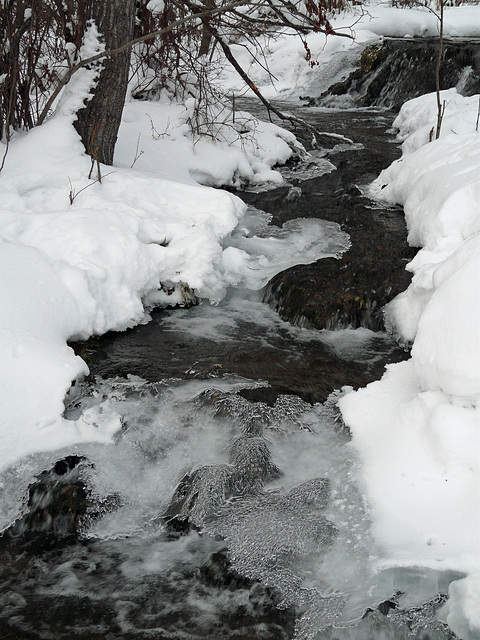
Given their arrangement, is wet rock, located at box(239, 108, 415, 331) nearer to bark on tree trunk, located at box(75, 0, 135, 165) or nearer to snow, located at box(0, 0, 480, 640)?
snow, located at box(0, 0, 480, 640)

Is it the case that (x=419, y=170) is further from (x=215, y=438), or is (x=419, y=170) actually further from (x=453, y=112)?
(x=215, y=438)

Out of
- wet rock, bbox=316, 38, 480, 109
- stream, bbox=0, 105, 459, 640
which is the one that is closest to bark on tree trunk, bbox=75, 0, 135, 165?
stream, bbox=0, 105, 459, 640

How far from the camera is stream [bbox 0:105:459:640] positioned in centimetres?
234

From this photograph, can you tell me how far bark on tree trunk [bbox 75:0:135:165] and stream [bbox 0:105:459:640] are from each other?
2167mm

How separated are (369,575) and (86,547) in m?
1.26

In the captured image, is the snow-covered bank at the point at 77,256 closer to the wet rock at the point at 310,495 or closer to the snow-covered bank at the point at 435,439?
the wet rock at the point at 310,495

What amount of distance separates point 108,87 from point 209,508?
4.11 metres

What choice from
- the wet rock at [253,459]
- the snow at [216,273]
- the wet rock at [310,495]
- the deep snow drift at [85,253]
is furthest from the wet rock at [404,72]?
the wet rock at [310,495]

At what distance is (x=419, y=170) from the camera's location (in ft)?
19.7

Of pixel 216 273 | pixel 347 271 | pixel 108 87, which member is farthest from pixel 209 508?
pixel 108 87

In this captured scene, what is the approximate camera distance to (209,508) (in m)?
2.85

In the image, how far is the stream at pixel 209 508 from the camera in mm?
2340

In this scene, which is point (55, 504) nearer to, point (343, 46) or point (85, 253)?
point (85, 253)

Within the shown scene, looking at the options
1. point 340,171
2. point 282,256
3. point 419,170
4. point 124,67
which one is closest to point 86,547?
→ point 282,256
